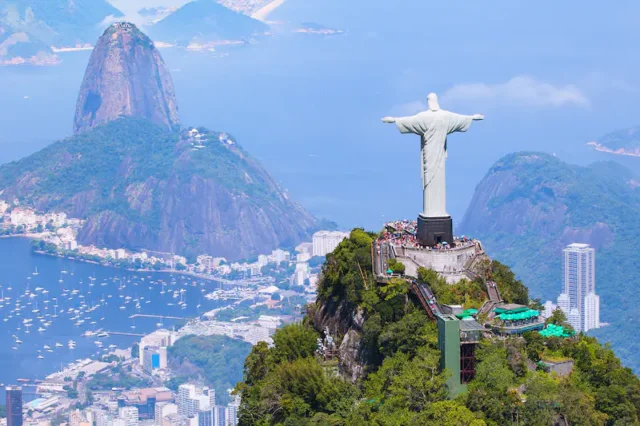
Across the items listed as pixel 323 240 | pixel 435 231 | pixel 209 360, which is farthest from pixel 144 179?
pixel 435 231

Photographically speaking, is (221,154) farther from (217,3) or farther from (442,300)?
(442,300)

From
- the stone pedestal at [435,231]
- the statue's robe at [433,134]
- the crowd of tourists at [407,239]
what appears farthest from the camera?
the stone pedestal at [435,231]

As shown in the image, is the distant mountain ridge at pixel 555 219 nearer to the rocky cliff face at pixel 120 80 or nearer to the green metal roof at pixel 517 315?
the rocky cliff face at pixel 120 80

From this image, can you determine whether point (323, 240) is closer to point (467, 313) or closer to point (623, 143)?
point (623, 143)

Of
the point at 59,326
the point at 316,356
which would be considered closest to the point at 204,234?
the point at 59,326

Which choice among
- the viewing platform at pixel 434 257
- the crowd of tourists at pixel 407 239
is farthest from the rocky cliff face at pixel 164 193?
the viewing platform at pixel 434 257

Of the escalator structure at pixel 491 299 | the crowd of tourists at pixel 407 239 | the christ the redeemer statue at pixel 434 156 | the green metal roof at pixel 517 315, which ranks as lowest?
the green metal roof at pixel 517 315

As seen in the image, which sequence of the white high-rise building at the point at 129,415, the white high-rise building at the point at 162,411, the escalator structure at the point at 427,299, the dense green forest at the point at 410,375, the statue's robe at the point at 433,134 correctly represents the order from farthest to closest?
the white high-rise building at the point at 162,411
the white high-rise building at the point at 129,415
the statue's robe at the point at 433,134
the escalator structure at the point at 427,299
the dense green forest at the point at 410,375

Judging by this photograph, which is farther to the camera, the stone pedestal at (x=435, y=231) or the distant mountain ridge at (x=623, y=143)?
the distant mountain ridge at (x=623, y=143)
